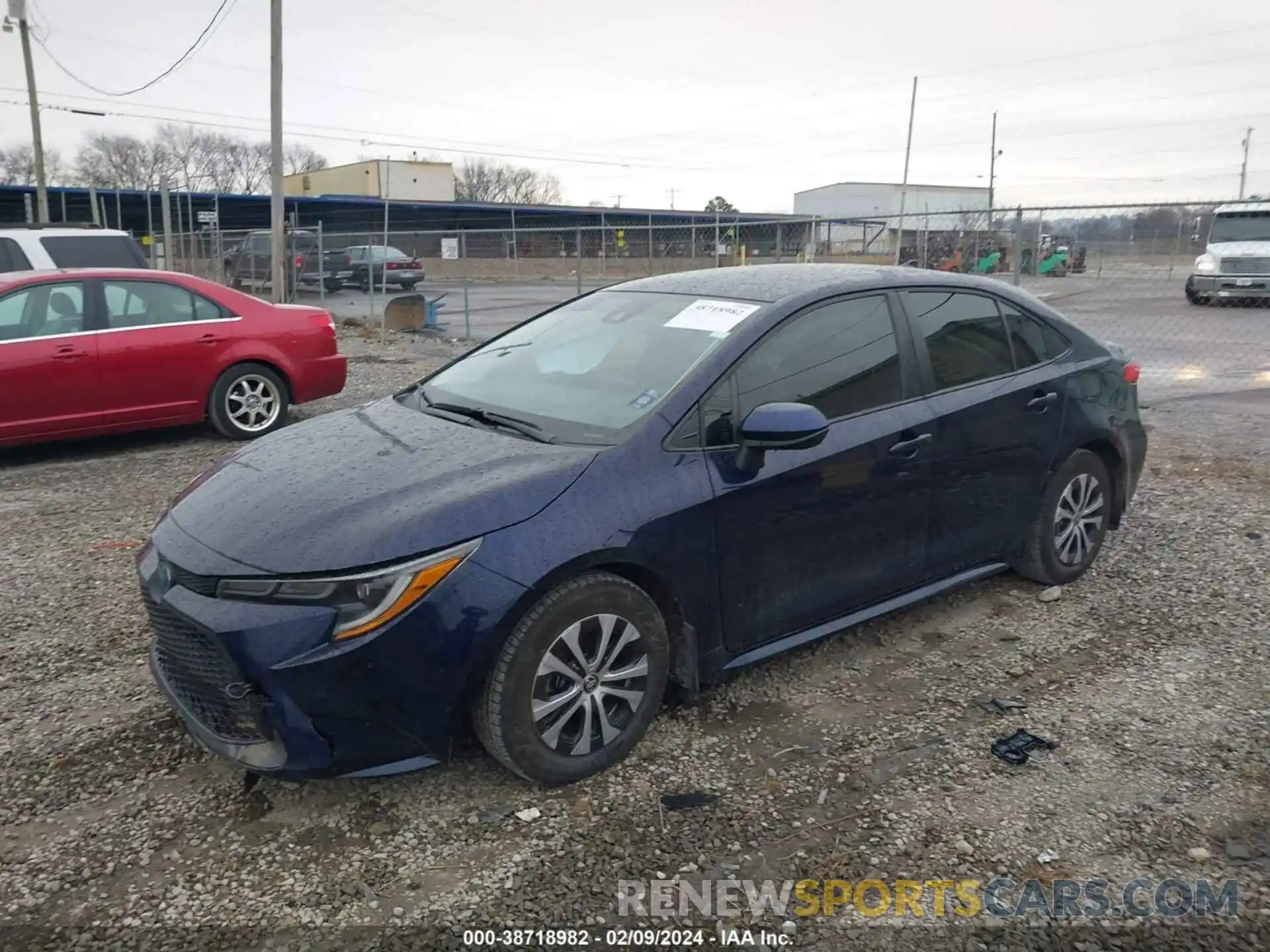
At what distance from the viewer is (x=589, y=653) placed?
313 cm

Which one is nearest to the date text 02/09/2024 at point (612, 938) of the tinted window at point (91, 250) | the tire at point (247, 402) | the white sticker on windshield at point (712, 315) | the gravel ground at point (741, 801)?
the gravel ground at point (741, 801)

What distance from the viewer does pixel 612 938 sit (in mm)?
2551

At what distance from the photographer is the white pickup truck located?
17516 millimetres

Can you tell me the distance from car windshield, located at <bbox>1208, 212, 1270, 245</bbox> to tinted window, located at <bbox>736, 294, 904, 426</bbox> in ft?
62.9

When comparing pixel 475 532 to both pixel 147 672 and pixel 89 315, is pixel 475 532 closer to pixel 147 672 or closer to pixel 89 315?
pixel 147 672

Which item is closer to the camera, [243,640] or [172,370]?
[243,640]

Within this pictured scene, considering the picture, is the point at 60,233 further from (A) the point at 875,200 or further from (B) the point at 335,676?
(A) the point at 875,200

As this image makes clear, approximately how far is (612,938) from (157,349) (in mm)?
6685

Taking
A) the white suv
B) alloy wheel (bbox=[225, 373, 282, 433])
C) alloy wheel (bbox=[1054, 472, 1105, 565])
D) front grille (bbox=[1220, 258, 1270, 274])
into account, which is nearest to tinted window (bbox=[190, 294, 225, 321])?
alloy wheel (bbox=[225, 373, 282, 433])

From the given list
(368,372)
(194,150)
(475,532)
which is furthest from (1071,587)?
(194,150)

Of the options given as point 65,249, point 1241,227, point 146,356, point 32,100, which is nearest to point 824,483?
point 146,356

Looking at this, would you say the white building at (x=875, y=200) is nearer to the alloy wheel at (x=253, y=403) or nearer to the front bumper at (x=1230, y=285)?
the front bumper at (x=1230, y=285)

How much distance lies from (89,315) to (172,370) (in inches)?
27.2

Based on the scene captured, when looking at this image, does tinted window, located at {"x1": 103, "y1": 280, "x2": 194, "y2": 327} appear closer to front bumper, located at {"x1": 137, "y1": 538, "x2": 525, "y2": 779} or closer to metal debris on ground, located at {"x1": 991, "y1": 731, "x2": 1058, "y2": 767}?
front bumper, located at {"x1": 137, "y1": 538, "x2": 525, "y2": 779}
